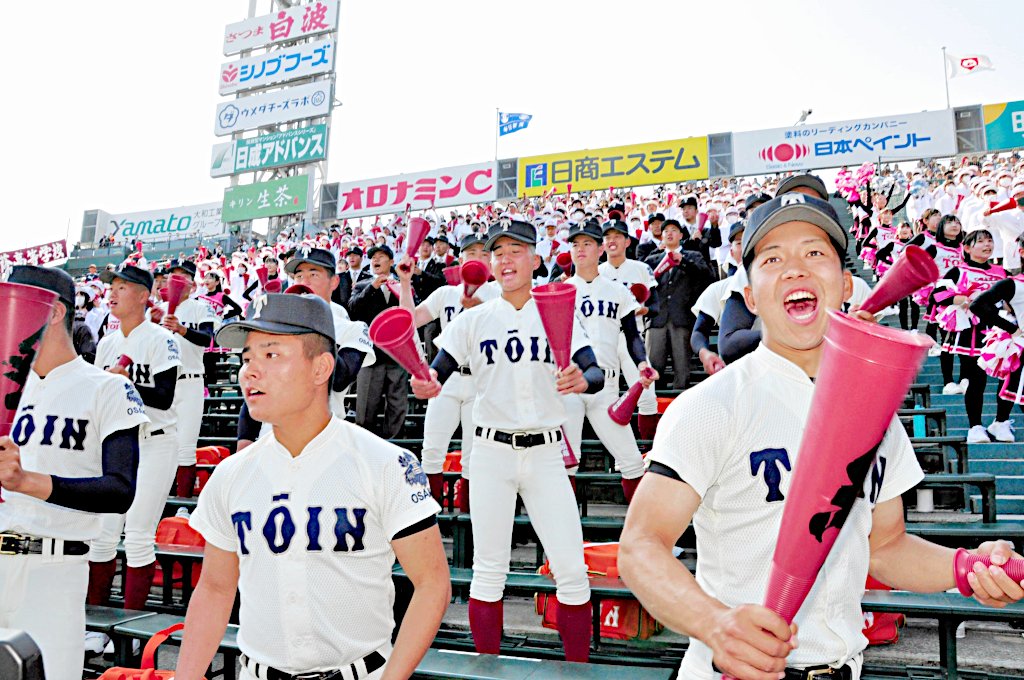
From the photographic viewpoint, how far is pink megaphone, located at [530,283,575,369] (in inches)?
142

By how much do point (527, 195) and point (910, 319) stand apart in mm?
18243

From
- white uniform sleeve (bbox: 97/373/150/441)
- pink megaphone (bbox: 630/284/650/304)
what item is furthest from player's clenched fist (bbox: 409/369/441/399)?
pink megaphone (bbox: 630/284/650/304)

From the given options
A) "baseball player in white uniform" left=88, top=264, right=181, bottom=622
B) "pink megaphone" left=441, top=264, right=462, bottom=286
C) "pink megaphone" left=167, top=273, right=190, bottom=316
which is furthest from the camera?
"pink megaphone" left=441, top=264, right=462, bottom=286

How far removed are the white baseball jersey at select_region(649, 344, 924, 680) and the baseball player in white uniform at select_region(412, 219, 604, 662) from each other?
211 cm

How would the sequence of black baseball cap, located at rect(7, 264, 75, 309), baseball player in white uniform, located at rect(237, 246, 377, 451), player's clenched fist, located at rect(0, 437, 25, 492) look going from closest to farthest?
player's clenched fist, located at rect(0, 437, 25, 492), black baseball cap, located at rect(7, 264, 75, 309), baseball player in white uniform, located at rect(237, 246, 377, 451)


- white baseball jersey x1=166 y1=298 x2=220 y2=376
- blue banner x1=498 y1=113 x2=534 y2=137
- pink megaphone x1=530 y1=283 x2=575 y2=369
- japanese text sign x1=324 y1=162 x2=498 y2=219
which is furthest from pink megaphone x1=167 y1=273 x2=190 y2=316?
blue banner x1=498 y1=113 x2=534 y2=137

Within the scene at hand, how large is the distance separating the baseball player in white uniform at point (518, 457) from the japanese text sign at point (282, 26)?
3694 centimetres

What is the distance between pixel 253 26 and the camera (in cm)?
3900

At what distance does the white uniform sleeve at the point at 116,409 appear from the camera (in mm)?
3215

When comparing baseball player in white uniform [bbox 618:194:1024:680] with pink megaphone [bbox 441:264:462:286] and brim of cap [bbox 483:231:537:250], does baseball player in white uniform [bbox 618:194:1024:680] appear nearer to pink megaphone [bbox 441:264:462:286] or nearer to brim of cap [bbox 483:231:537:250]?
brim of cap [bbox 483:231:537:250]

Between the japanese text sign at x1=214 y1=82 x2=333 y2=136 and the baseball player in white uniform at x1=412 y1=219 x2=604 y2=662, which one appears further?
the japanese text sign at x1=214 y1=82 x2=333 y2=136

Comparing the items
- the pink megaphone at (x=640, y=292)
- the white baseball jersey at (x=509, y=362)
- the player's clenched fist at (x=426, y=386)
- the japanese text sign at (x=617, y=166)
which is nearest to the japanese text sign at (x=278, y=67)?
the japanese text sign at (x=617, y=166)

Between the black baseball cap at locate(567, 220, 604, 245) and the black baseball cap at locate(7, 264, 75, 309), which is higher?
the black baseball cap at locate(567, 220, 604, 245)

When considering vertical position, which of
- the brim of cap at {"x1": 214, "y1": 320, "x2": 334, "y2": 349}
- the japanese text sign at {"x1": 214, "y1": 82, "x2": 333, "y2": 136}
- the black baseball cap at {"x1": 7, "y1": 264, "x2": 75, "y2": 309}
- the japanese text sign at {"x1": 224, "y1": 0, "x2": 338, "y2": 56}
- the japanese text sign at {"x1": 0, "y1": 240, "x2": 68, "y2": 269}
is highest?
the japanese text sign at {"x1": 224, "y1": 0, "x2": 338, "y2": 56}
